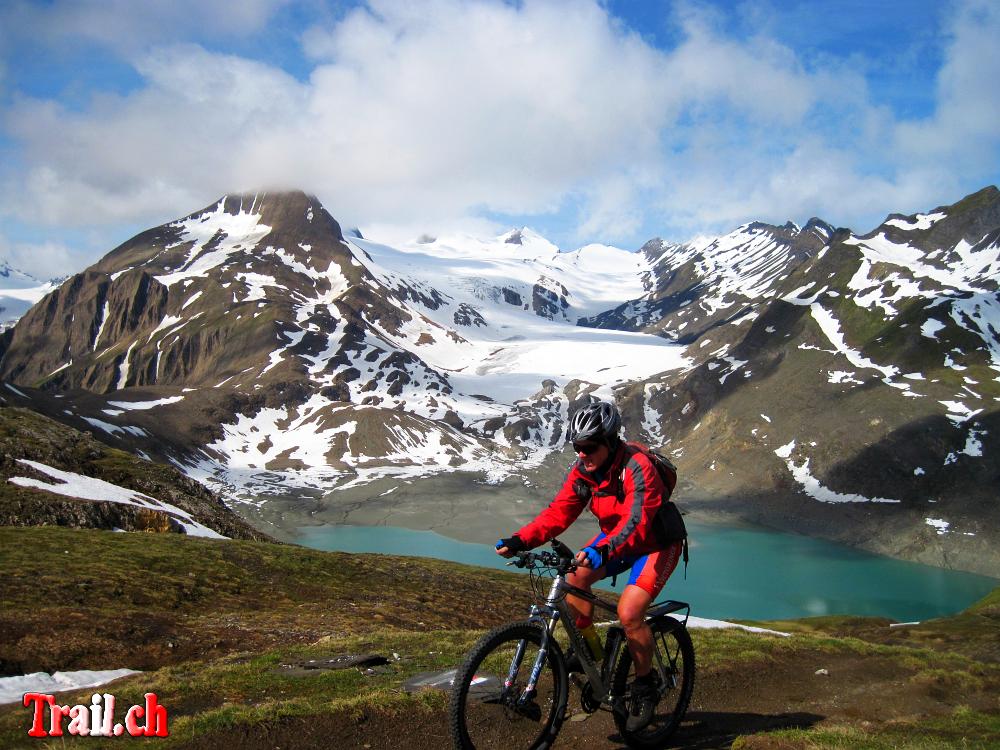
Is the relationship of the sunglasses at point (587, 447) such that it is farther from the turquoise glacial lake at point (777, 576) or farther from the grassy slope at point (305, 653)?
the turquoise glacial lake at point (777, 576)

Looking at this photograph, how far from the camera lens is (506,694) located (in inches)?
367

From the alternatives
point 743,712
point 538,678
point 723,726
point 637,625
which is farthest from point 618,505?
point 743,712

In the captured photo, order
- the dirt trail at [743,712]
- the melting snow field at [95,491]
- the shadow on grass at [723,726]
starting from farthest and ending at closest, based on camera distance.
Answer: the melting snow field at [95,491]
the shadow on grass at [723,726]
the dirt trail at [743,712]

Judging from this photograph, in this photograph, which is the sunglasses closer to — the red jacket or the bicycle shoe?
the red jacket

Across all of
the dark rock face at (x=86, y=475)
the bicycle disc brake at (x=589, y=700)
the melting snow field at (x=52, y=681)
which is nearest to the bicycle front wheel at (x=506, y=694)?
the bicycle disc brake at (x=589, y=700)

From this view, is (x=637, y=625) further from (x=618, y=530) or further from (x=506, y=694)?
(x=506, y=694)

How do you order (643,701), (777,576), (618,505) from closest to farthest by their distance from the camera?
1. (618,505)
2. (643,701)
3. (777,576)

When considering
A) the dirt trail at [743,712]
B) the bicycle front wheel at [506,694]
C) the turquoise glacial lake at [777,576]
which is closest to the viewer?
the bicycle front wheel at [506,694]

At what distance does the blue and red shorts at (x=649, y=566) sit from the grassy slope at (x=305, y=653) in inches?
98.8

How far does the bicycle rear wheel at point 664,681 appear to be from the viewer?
33.8ft

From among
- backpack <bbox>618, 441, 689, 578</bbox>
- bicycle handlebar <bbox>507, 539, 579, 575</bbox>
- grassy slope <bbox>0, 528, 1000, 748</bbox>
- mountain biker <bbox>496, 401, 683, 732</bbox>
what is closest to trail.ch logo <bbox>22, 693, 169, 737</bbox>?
grassy slope <bbox>0, 528, 1000, 748</bbox>

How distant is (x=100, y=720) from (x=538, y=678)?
760 cm

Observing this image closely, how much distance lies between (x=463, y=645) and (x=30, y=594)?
53.1ft

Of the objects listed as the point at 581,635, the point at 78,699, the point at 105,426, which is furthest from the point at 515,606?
the point at 105,426
